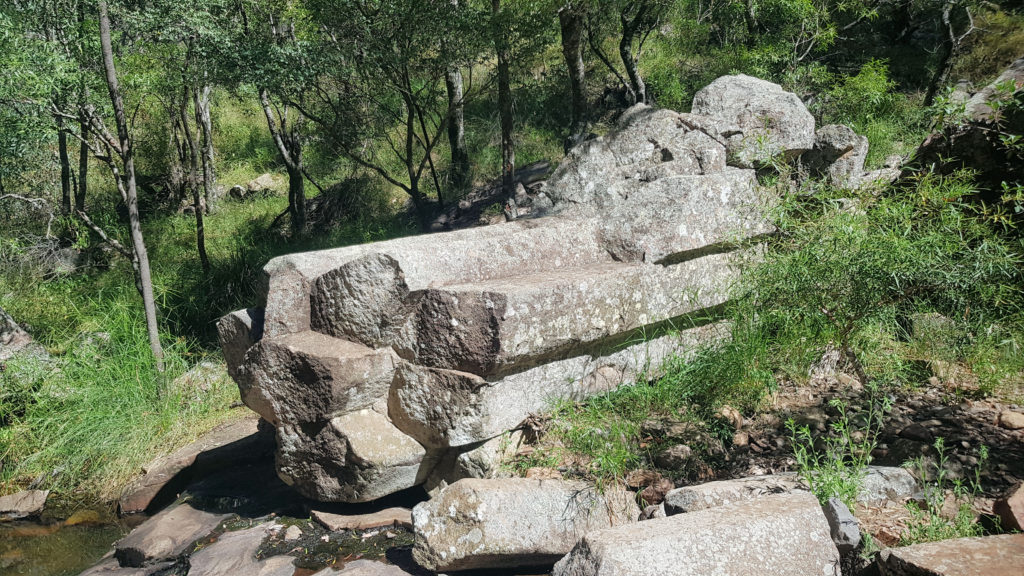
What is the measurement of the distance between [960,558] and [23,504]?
18.7 feet

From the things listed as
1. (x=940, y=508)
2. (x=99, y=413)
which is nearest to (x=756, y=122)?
(x=940, y=508)

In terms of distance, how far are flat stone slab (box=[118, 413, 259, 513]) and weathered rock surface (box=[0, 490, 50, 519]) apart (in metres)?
0.66

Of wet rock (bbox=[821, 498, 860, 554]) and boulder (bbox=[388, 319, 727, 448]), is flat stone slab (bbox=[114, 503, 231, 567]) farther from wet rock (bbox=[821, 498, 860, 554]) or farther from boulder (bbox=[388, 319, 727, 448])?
wet rock (bbox=[821, 498, 860, 554])

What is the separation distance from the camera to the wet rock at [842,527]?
238 centimetres

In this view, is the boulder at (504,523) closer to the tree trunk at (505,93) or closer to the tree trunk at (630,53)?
the tree trunk at (505,93)

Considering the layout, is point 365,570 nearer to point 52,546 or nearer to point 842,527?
point 842,527

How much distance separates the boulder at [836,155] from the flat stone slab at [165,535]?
478 cm

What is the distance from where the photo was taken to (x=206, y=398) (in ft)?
18.5

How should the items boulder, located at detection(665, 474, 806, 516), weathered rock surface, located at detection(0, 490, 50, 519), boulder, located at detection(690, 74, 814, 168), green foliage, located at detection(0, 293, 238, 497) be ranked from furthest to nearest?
green foliage, located at detection(0, 293, 238, 497), weathered rock surface, located at detection(0, 490, 50, 519), boulder, located at detection(690, 74, 814, 168), boulder, located at detection(665, 474, 806, 516)

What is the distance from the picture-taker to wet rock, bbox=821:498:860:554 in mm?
2381

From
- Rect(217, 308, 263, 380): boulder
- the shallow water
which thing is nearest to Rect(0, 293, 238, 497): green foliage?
the shallow water

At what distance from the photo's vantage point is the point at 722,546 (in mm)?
2197

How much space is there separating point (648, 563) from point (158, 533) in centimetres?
310

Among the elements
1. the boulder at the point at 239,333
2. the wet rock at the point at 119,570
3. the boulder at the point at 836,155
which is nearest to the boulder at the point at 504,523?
the boulder at the point at 239,333
